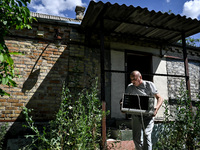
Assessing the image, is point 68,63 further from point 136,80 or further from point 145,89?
point 145,89

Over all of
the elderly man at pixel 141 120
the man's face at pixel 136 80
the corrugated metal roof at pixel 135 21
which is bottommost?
the elderly man at pixel 141 120

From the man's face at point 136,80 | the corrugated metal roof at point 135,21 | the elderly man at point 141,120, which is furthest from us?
the corrugated metal roof at point 135,21

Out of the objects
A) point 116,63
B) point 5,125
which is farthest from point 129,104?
point 5,125

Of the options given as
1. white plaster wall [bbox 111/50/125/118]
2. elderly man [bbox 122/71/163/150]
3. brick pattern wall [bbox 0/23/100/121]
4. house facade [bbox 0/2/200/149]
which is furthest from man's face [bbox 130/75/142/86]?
white plaster wall [bbox 111/50/125/118]

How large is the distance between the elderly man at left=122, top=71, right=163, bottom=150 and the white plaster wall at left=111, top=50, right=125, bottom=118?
1.70 metres

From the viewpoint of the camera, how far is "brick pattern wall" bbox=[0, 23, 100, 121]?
13.9ft

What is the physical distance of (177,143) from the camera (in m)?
3.31

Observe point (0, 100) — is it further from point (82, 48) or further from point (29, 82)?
point (82, 48)

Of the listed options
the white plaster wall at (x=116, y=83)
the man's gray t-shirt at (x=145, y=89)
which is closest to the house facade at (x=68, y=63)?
the white plaster wall at (x=116, y=83)

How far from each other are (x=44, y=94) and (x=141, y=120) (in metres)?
2.61

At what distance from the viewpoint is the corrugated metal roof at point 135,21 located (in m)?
3.88

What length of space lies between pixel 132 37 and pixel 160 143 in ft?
11.6

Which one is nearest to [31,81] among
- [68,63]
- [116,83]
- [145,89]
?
[68,63]

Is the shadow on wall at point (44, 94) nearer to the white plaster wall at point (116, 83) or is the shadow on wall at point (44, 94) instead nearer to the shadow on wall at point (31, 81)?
the shadow on wall at point (31, 81)
